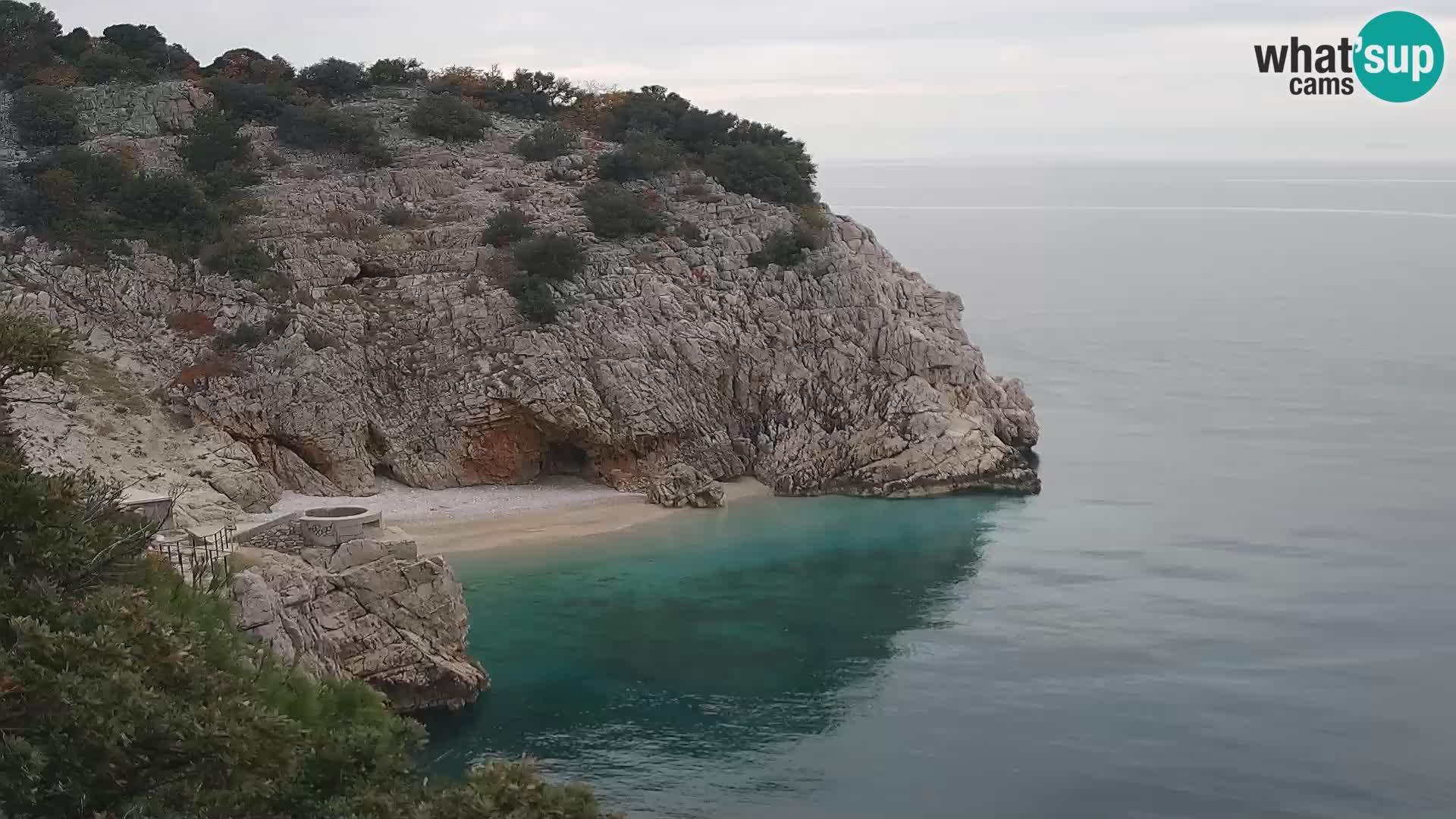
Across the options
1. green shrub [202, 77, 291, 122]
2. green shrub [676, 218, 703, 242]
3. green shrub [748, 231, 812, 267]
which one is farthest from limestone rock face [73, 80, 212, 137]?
green shrub [748, 231, 812, 267]

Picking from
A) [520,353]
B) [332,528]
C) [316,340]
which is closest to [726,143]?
[520,353]

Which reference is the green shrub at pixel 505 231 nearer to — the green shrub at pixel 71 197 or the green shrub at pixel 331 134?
the green shrub at pixel 331 134

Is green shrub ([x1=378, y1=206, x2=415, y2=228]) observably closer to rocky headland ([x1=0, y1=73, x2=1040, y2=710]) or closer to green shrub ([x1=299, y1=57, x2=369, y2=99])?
rocky headland ([x1=0, y1=73, x2=1040, y2=710])

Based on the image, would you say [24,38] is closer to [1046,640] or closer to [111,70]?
[111,70]

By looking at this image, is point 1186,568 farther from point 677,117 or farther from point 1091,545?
point 677,117

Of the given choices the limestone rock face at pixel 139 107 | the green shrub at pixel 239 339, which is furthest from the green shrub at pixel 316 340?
the limestone rock face at pixel 139 107

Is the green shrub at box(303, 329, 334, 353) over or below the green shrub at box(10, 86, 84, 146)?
below
